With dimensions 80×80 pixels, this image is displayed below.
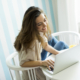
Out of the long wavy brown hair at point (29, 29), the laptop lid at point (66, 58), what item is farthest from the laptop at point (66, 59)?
the long wavy brown hair at point (29, 29)

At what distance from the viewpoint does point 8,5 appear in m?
1.18

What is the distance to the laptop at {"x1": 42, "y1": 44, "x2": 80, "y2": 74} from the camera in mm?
590

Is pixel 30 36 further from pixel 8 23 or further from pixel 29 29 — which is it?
pixel 8 23

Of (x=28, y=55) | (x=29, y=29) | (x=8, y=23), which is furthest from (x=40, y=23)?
(x=8, y=23)

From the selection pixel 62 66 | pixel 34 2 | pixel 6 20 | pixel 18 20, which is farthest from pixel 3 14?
pixel 62 66

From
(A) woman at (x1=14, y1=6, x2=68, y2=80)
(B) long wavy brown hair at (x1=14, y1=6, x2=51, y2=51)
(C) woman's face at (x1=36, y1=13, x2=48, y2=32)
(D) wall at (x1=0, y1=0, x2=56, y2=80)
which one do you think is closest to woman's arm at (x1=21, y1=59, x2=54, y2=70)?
(A) woman at (x1=14, y1=6, x2=68, y2=80)

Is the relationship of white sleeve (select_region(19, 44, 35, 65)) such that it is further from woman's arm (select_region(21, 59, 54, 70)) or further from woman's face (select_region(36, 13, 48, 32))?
woman's face (select_region(36, 13, 48, 32))

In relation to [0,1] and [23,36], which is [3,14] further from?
[23,36]

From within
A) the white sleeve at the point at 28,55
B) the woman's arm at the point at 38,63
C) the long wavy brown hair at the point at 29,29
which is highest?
the long wavy brown hair at the point at 29,29

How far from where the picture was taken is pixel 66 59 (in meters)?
0.65

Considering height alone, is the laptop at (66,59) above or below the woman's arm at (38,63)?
above

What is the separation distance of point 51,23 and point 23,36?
1.06 m

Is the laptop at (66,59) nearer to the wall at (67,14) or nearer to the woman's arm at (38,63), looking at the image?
the woman's arm at (38,63)

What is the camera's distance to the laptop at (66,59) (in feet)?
1.94
